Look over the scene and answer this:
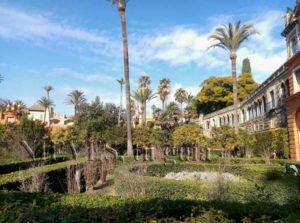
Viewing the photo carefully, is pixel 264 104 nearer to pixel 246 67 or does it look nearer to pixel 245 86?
pixel 245 86

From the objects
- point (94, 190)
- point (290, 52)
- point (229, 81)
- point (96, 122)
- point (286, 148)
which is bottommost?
point (94, 190)

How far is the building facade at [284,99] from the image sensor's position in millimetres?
23547

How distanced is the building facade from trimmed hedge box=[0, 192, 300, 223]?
1829 centimetres

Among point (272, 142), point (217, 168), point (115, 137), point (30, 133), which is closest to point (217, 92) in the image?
point (115, 137)

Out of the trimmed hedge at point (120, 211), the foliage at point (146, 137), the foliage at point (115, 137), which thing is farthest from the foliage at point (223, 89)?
the trimmed hedge at point (120, 211)

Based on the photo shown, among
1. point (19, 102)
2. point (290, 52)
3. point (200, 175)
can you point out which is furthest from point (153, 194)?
point (19, 102)

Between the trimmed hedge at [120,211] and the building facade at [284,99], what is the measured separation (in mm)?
18290

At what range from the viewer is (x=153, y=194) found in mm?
11344

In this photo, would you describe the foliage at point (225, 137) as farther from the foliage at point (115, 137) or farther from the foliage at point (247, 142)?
the foliage at point (115, 137)

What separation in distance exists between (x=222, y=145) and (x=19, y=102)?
2412 inches

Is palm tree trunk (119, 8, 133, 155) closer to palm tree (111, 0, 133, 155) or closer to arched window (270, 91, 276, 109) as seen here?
palm tree (111, 0, 133, 155)

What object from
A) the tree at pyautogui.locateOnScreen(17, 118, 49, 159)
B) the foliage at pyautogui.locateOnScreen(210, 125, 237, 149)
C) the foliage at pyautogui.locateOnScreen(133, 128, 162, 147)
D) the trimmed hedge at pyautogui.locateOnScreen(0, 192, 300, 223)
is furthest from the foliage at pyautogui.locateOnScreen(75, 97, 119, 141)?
the trimmed hedge at pyautogui.locateOnScreen(0, 192, 300, 223)

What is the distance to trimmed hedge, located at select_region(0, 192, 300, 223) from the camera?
4668 millimetres

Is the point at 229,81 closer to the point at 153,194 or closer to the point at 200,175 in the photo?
the point at 200,175
